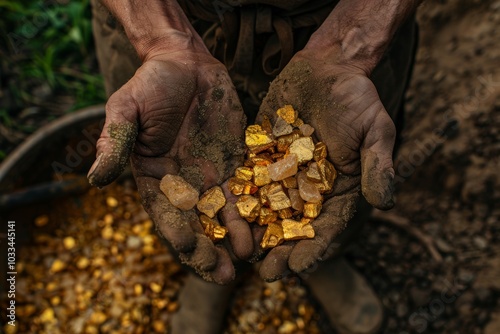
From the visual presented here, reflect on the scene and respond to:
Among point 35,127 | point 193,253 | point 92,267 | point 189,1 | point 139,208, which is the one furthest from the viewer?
point 35,127

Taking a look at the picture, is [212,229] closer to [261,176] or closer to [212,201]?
[212,201]

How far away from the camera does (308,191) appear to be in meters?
1.38

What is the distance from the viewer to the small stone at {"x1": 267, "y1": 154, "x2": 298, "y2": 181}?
1.42 m

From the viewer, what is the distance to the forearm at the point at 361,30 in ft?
4.63

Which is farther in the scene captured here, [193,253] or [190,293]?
[190,293]

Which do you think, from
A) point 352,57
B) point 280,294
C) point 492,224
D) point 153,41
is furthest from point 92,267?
point 492,224

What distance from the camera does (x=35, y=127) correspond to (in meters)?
2.38

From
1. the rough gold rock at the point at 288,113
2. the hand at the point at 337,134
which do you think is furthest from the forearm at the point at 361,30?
the rough gold rock at the point at 288,113

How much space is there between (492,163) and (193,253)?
51.2 inches

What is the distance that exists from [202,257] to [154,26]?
2.14ft

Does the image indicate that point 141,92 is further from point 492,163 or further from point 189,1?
point 492,163

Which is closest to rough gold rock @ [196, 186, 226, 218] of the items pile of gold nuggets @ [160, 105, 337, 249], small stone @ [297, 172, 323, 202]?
pile of gold nuggets @ [160, 105, 337, 249]

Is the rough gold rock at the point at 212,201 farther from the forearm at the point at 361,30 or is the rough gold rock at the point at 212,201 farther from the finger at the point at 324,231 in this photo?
the forearm at the point at 361,30

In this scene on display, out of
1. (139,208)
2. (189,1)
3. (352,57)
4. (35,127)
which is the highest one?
(189,1)
